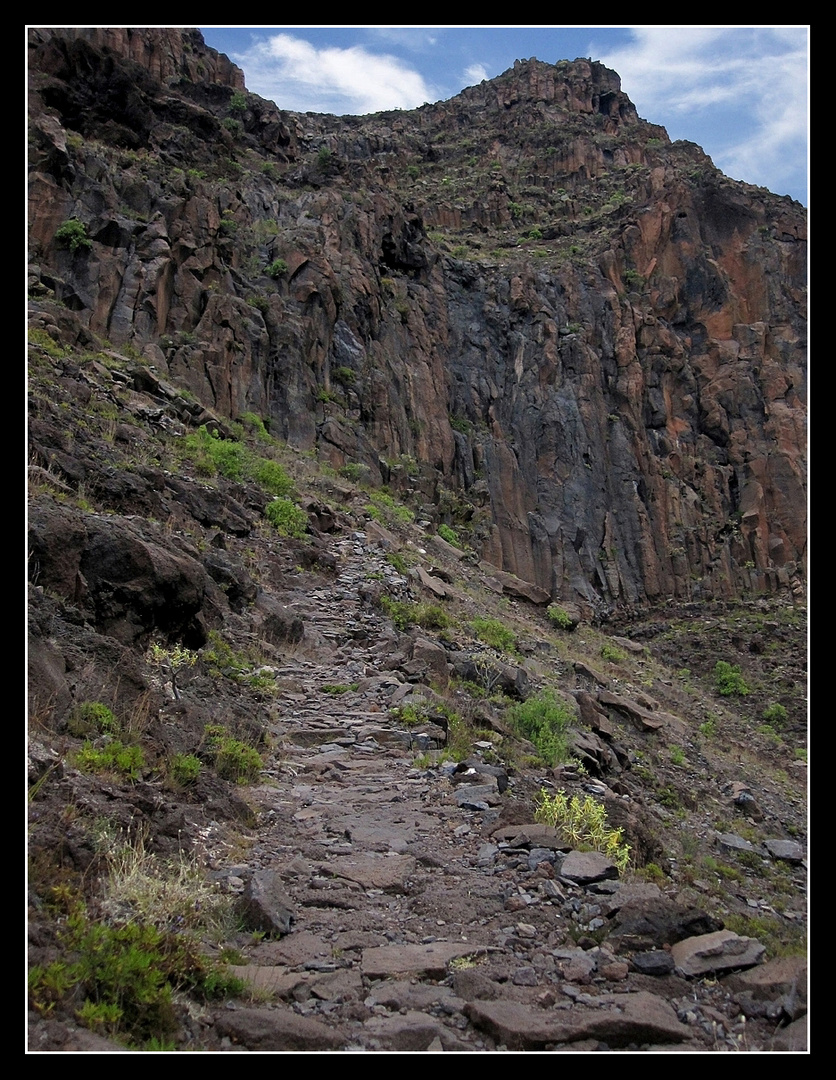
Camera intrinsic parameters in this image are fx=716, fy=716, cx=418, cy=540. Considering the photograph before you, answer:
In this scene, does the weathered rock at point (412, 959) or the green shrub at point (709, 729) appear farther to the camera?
the green shrub at point (709, 729)

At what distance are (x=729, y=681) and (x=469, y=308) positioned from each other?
78.3 feet

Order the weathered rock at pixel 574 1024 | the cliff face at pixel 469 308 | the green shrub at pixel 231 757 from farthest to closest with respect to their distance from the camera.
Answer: the cliff face at pixel 469 308 < the green shrub at pixel 231 757 < the weathered rock at pixel 574 1024

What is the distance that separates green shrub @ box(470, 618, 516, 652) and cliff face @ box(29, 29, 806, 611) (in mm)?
12191

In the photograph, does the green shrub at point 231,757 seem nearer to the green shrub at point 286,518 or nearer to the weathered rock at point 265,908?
the weathered rock at point 265,908

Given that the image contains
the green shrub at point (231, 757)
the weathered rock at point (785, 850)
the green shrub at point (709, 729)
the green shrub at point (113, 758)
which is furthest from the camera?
the green shrub at point (709, 729)

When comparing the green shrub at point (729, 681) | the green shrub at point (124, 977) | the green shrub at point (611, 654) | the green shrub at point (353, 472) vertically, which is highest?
the green shrub at point (353, 472)

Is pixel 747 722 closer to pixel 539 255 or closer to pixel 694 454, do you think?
pixel 694 454

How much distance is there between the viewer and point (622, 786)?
8945 millimetres

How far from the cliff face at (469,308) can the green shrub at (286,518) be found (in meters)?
8.54

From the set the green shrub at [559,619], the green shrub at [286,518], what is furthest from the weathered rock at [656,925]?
the green shrub at [559,619]

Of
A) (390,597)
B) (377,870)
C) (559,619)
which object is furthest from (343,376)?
(377,870)

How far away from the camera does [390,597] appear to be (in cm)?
1237

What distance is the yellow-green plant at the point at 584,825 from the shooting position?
16.9ft

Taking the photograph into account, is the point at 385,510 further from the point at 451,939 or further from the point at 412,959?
the point at 412,959
